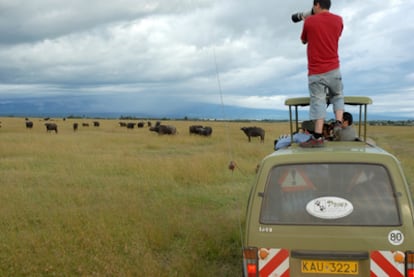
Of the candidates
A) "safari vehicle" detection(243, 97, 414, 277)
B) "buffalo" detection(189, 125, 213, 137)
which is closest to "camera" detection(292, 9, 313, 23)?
"safari vehicle" detection(243, 97, 414, 277)

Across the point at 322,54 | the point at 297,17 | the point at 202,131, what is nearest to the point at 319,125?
the point at 322,54

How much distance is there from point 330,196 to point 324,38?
2.47 m

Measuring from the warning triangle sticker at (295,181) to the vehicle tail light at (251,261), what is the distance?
1.71 ft

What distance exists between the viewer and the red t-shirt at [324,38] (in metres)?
5.21

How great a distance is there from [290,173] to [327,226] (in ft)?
1.54

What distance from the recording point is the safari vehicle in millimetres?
3164

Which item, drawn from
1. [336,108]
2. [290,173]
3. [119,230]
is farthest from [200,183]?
[290,173]

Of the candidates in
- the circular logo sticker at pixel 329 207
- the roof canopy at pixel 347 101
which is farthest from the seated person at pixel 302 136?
the circular logo sticker at pixel 329 207

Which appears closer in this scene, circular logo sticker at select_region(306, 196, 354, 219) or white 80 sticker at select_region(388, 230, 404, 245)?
white 80 sticker at select_region(388, 230, 404, 245)

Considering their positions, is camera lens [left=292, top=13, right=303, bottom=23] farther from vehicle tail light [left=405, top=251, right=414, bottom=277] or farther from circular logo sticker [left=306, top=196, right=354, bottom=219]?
vehicle tail light [left=405, top=251, right=414, bottom=277]

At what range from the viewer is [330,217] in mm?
3281

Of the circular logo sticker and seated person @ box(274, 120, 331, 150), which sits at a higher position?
seated person @ box(274, 120, 331, 150)

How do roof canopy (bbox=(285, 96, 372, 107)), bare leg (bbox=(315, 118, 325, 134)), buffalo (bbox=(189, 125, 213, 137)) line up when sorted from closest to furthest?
bare leg (bbox=(315, 118, 325, 134)) → roof canopy (bbox=(285, 96, 372, 107)) → buffalo (bbox=(189, 125, 213, 137))

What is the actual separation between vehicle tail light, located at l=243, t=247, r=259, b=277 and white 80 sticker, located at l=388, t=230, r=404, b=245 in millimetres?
940
